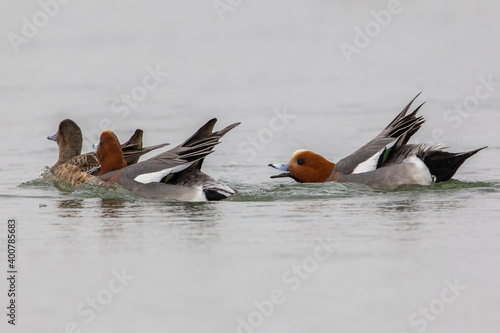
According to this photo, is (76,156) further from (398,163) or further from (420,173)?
(420,173)

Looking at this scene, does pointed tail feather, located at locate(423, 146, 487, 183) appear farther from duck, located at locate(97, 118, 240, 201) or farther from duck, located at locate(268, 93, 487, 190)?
duck, located at locate(97, 118, 240, 201)

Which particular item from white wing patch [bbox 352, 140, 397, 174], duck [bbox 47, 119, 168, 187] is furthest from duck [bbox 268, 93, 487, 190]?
duck [bbox 47, 119, 168, 187]

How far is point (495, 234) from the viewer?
840 centimetres

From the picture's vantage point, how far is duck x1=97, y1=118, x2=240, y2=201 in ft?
35.2

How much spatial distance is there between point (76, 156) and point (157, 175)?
257 cm

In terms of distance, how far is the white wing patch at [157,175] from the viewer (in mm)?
10828

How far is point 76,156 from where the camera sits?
13.2 m

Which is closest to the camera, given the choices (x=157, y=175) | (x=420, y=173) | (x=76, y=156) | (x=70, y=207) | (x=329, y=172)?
(x=70, y=207)

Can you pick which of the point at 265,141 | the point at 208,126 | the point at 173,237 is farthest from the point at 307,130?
the point at 173,237

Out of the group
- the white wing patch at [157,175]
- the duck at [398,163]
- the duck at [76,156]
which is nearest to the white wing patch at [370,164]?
the duck at [398,163]

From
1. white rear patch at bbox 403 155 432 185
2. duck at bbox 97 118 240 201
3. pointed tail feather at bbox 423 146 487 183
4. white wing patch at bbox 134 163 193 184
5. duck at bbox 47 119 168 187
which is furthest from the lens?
duck at bbox 47 119 168 187

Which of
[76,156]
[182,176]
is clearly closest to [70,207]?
[182,176]

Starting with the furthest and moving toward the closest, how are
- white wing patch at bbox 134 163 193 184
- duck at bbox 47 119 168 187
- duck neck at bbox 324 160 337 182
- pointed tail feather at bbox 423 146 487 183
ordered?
duck at bbox 47 119 168 187
duck neck at bbox 324 160 337 182
pointed tail feather at bbox 423 146 487 183
white wing patch at bbox 134 163 193 184

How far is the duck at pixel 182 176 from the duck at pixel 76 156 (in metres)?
0.77
